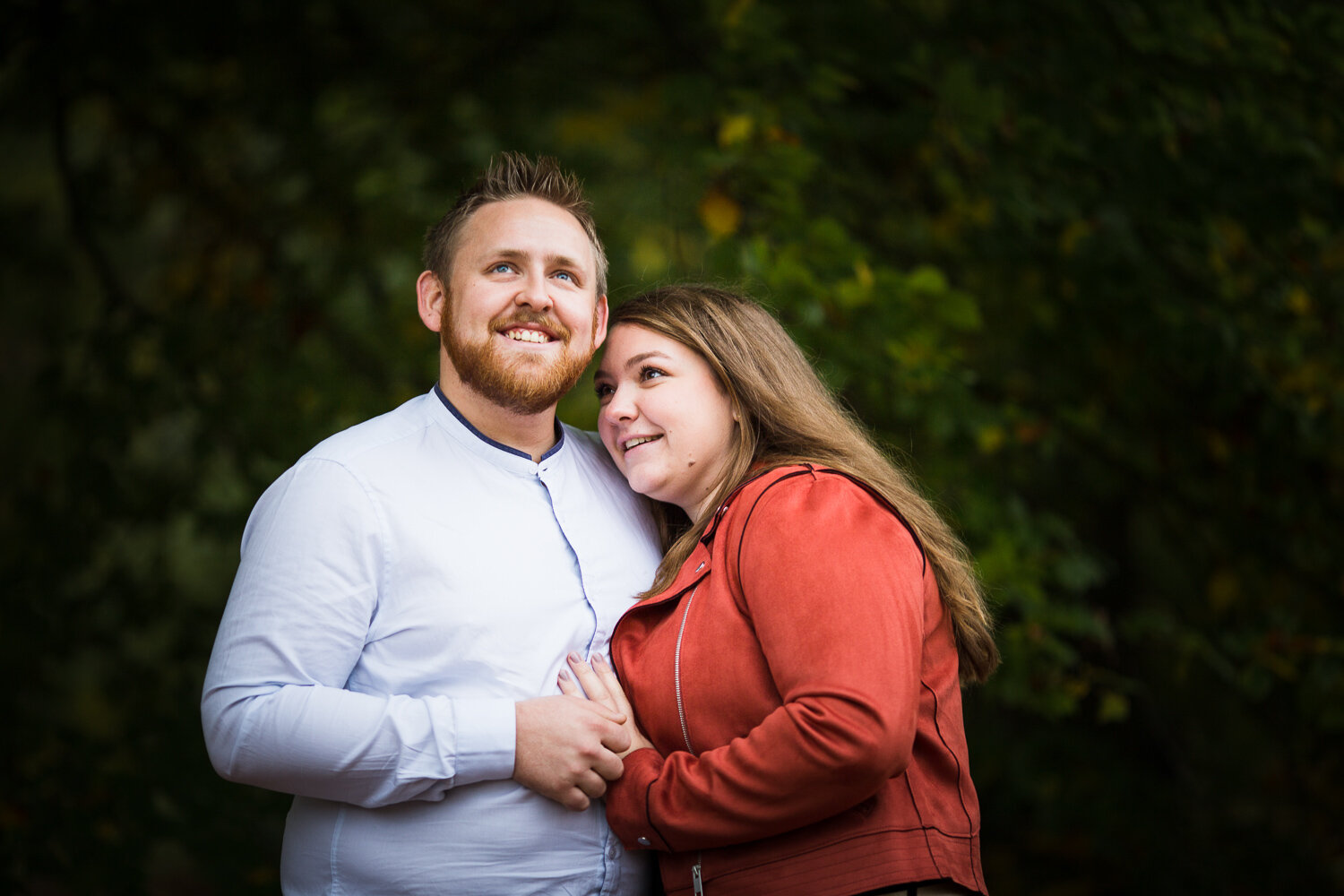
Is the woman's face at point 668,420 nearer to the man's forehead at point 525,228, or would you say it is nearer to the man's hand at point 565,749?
the man's forehead at point 525,228

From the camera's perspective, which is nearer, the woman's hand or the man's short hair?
the woman's hand

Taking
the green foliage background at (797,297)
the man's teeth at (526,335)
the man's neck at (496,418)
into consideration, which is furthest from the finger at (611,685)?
the green foliage background at (797,297)

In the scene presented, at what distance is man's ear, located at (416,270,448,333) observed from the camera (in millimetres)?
2395

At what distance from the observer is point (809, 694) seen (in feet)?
5.81

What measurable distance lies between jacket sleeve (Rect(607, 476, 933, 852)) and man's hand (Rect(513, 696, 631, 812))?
6cm

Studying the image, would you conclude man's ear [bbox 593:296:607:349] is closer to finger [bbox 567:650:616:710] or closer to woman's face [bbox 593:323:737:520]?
woman's face [bbox 593:323:737:520]

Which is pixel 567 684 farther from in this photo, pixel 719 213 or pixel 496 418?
pixel 719 213

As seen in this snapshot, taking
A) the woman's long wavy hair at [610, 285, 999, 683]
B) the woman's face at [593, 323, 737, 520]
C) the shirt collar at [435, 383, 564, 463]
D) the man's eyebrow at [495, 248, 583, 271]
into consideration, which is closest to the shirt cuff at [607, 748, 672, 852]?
the woman's long wavy hair at [610, 285, 999, 683]

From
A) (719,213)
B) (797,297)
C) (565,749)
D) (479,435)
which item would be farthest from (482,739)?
(719,213)

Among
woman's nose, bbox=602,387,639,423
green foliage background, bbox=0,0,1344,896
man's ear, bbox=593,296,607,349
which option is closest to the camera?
woman's nose, bbox=602,387,639,423

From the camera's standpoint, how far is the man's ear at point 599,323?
96.5 inches

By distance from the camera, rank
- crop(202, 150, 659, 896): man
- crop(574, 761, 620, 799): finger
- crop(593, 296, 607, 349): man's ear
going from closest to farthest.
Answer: crop(202, 150, 659, 896): man < crop(574, 761, 620, 799): finger < crop(593, 296, 607, 349): man's ear

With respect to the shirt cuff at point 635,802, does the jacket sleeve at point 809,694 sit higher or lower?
higher

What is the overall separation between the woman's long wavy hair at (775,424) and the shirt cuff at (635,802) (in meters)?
0.38
